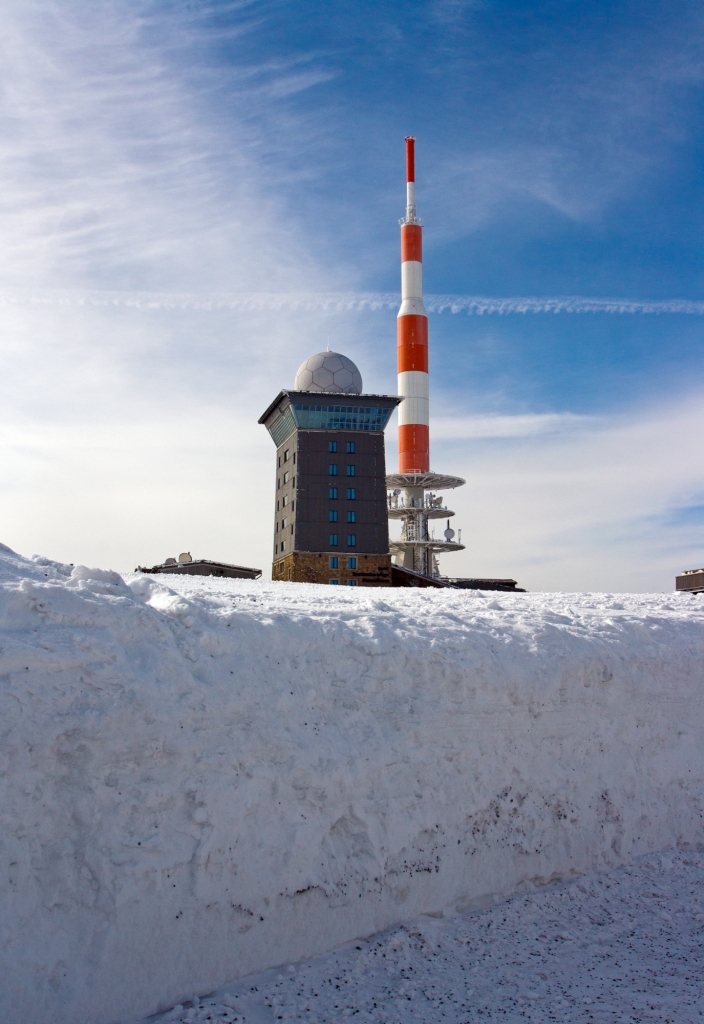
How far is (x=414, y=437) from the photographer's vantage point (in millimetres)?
63781

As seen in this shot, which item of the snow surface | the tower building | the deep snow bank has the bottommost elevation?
the snow surface

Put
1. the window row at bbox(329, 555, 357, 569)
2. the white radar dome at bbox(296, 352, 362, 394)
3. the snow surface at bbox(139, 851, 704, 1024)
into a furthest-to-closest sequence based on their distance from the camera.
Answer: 1. the white radar dome at bbox(296, 352, 362, 394)
2. the window row at bbox(329, 555, 357, 569)
3. the snow surface at bbox(139, 851, 704, 1024)

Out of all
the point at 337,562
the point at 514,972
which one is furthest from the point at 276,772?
the point at 337,562

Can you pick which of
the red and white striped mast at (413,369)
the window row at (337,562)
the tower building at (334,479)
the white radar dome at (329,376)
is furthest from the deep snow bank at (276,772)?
the red and white striped mast at (413,369)

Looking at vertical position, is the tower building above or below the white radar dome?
below

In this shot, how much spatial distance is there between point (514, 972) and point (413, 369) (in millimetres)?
57427

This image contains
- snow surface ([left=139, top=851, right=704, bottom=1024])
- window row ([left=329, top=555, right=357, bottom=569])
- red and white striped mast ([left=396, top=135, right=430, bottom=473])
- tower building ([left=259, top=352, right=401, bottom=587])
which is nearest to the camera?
snow surface ([left=139, top=851, right=704, bottom=1024])

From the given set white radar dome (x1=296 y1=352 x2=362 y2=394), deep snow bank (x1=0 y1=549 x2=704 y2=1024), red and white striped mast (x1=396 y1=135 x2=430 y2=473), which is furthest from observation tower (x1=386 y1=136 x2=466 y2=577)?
deep snow bank (x1=0 y1=549 x2=704 y2=1024)

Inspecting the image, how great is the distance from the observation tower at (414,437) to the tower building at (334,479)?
5068 mm

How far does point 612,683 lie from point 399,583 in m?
45.4

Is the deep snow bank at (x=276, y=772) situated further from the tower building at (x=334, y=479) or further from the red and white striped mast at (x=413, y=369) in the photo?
the red and white striped mast at (x=413, y=369)

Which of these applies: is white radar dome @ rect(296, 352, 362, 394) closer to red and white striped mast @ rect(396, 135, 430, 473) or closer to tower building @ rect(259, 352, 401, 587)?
tower building @ rect(259, 352, 401, 587)

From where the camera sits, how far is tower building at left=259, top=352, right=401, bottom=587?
55969mm

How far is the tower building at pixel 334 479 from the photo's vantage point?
56.0 metres
